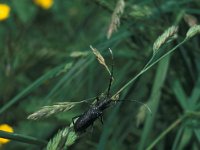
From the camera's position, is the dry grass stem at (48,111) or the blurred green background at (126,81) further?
the blurred green background at (126,81)

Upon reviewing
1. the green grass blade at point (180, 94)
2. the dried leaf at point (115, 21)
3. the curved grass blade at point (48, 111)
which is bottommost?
the curved grass blade at point (48, 111)

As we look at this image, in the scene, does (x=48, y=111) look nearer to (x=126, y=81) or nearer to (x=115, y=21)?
(x=115, y=21)

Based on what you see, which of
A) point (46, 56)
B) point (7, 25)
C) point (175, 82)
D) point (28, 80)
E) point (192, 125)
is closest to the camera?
point (192, 125)

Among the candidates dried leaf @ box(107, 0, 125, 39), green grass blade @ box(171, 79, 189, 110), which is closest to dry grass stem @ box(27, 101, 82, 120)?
dried leaf @ box(107, 0, 125, 39)

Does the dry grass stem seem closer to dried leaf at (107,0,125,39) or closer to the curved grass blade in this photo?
the curved grass blade

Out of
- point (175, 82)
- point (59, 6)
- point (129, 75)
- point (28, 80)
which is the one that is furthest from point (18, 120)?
point (59, 6)

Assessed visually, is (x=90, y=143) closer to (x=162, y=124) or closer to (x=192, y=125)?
(x=162, y=124)

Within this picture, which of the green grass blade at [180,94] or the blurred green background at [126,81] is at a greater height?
the blurred green background at [126,81]

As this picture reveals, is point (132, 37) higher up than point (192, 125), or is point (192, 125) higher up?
point (132, 37)

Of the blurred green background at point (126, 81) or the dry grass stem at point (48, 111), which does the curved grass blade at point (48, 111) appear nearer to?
the dry grass stem at point (48, 111)

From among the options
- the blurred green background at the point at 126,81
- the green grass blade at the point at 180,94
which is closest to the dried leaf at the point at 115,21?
the blurred green background at the point at 126,81
